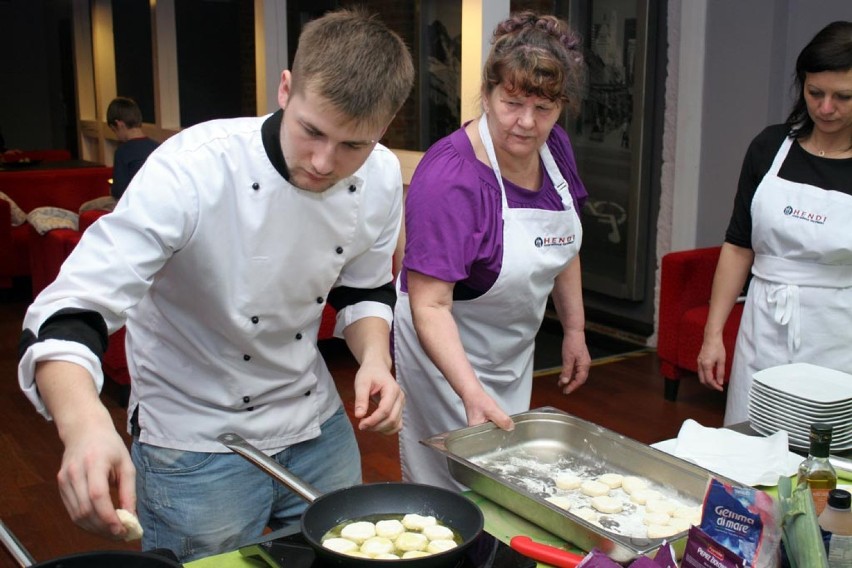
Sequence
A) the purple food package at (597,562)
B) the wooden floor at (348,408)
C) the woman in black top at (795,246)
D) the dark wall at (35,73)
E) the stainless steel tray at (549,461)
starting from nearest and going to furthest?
1. the purple food package at (597,562)
2. the stainless steel tray at (549,461)
3. the woman in black top at (795,246)
4. the wooden floor at (348,408)
5. the dark wall at (35,73)

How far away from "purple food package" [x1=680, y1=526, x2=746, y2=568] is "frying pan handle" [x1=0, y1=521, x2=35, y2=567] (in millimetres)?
787

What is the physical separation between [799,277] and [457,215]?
1.01m

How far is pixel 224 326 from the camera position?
1556mm

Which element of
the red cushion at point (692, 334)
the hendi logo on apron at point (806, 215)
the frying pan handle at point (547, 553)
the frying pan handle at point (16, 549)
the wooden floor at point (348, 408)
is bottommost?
the wooden floor at point (348, 408)

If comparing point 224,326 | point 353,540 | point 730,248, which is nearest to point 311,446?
point 224,326

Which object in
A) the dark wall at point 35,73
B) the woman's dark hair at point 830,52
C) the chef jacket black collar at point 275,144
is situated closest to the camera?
the chef jacket black collar at point 275,144

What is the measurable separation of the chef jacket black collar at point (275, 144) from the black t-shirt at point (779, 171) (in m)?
1.39

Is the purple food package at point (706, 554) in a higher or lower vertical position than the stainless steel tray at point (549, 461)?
higher

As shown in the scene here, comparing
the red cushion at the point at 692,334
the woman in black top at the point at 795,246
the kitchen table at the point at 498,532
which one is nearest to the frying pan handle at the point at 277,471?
the kitchen table at the point at 498,532

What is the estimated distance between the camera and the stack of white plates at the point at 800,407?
5.86 feet

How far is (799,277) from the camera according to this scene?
7.75 feet

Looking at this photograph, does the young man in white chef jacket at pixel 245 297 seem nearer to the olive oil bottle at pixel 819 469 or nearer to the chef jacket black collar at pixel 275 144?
the chef jacket black collar at pixel 275 144

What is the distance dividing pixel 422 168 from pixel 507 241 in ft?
0.82

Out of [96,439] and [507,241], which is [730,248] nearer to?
[507,241]
